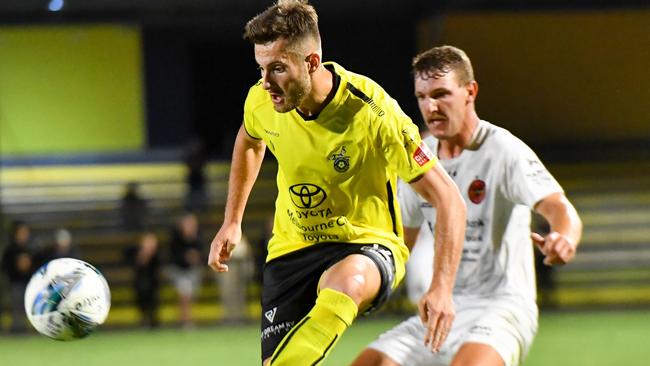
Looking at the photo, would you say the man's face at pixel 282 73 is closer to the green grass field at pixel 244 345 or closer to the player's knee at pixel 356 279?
the player's knee at pixel 356 279

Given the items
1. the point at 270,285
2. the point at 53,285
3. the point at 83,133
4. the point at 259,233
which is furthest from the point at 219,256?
the point at 83,133

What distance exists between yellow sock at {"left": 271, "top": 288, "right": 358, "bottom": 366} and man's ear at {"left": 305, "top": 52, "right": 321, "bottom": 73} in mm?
910

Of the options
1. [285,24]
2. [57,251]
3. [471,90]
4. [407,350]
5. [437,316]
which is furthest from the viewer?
[57,251]

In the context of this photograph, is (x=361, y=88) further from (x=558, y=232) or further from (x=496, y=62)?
(x=496, y=62)

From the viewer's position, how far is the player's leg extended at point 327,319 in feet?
14.4

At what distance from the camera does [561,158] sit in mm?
20641

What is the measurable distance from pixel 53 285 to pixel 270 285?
1043 mm

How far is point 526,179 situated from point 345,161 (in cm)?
81

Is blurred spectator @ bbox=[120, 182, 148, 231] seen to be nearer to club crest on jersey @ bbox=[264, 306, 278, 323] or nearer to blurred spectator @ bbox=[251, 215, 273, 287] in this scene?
blurred spectator @ bbox=[251, 215, 273, 287]

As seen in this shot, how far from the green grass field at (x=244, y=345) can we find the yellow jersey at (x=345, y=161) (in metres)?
5.58

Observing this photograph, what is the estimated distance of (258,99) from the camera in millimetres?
5008

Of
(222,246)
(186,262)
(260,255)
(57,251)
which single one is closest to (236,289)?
(260,255)

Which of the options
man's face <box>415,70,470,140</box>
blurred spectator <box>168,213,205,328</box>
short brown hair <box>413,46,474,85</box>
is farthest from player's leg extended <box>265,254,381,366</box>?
blurred spectator <box>168,213,205,328</box>

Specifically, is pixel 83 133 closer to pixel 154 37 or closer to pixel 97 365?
pixel 154 37
